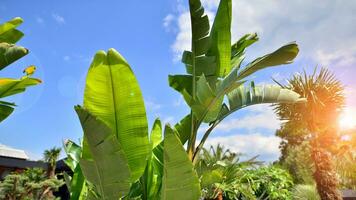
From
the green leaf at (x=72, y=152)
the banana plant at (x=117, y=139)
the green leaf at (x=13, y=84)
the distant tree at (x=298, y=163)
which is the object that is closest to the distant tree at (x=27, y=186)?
the green leaf at (x=13, y=84)

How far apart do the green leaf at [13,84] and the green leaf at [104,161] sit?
7.04 ft

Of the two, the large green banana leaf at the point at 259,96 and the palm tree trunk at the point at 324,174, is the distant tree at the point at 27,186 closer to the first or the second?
the palm tree trunk at the point at 324,174

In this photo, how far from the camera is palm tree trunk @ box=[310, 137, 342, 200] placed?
9805 millimetres

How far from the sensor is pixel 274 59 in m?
3.79

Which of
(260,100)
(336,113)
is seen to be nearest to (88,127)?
(260,100)

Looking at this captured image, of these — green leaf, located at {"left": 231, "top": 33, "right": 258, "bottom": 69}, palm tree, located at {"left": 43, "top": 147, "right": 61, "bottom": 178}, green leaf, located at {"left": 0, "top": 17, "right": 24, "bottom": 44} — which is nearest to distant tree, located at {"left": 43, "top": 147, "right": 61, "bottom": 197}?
palm tree, located at {"left": 43, "top": 147, "right": 61, "bottom": 178}

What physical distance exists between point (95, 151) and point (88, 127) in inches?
11.6

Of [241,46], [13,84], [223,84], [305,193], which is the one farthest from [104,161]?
[305,193]

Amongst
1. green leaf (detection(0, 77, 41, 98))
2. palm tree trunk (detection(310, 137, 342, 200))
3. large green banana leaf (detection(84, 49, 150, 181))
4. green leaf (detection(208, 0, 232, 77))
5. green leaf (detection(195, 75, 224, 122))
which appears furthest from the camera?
palm tree trunk (detection(310, 137, 342, 200))

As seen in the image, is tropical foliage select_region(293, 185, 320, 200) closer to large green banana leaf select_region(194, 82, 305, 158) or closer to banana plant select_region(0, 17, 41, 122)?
large green banana leaf select_region(194, 82, 305, 158)

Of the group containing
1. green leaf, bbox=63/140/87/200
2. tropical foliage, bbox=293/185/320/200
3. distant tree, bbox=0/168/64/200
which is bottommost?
distant tree, bbox=0/168/64/200

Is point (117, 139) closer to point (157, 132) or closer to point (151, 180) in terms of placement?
point (151, 180)

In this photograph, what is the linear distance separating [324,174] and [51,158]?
53.3 ft

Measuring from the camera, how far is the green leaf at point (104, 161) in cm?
309
